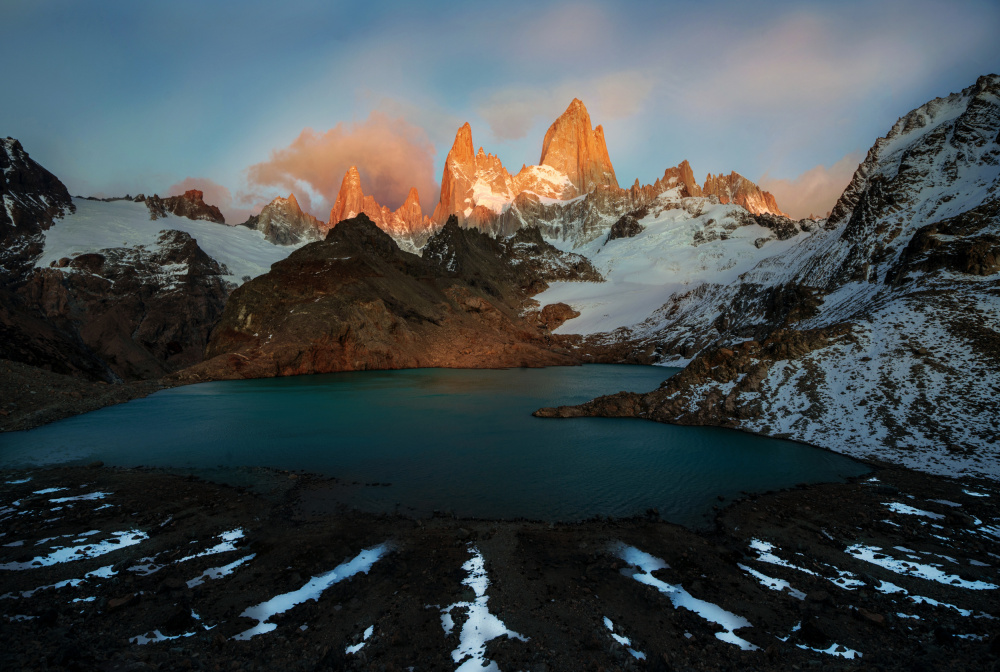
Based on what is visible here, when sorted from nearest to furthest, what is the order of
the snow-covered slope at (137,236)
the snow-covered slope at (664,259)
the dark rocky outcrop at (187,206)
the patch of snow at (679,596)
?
the patch of snow at (679,596), the snow-covered slope at (137,236), the snow-covered slope at (664,259), the dark rocky outcrop at (187,206)

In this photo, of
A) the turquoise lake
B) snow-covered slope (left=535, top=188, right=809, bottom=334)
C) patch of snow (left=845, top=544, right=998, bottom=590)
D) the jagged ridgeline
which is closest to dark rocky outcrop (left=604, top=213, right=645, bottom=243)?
snow-covered slope (left=535, top=188, right=809, bottom=334)

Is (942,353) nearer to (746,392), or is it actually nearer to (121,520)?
(746,392)

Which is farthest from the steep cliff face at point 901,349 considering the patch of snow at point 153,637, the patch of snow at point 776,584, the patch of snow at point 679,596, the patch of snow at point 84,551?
the patch of snow at point 84,551

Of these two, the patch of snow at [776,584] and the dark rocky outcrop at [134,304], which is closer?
the patch of snow at [776,584]

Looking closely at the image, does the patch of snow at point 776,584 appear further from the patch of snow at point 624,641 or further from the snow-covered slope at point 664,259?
the snow-covered slope at point 664,259

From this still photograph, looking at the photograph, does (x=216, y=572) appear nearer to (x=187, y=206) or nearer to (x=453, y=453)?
(x=453, y=453)

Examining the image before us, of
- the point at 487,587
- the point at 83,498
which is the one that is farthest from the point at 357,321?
the point at 487,587

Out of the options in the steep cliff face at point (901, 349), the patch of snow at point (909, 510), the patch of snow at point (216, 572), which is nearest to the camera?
the patch of snow at point (216, 572)

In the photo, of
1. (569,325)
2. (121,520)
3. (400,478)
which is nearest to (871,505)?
(400,478)
